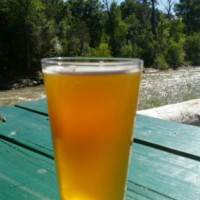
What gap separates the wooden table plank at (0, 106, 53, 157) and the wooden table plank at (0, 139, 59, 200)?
0.15 feet

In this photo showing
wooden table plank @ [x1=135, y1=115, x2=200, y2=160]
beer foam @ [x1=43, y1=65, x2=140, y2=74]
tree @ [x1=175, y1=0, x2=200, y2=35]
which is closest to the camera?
beer foam @ [x1=43, y1=65, x2=140, y2=74]

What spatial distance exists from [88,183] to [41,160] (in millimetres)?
441

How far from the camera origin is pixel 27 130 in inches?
45.0

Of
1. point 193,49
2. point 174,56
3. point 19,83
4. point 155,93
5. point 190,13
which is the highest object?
point 190,13

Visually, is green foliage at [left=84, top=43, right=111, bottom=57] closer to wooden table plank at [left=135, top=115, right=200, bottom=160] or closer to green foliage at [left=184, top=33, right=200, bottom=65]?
green foliage at [left=184, top=33, right=200, bottom=65]

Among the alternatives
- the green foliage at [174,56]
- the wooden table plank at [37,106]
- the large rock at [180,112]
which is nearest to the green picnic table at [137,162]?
the wooden table plank at [37,106]

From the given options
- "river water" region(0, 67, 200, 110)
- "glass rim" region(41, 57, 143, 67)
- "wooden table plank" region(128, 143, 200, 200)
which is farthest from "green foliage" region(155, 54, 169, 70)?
"glass rim" region(41, 57, 143, 67)

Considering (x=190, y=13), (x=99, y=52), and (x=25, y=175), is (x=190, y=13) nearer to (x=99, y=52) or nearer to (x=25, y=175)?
(x=99, y=52)

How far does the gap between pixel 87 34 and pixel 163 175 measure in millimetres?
18932

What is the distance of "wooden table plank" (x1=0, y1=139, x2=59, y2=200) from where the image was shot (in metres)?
0.70

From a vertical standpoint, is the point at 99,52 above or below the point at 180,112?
below

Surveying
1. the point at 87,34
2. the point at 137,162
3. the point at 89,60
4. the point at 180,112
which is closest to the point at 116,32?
the point at 87,34

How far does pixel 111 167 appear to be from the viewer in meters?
0.46

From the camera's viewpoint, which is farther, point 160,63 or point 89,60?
point 160,63
